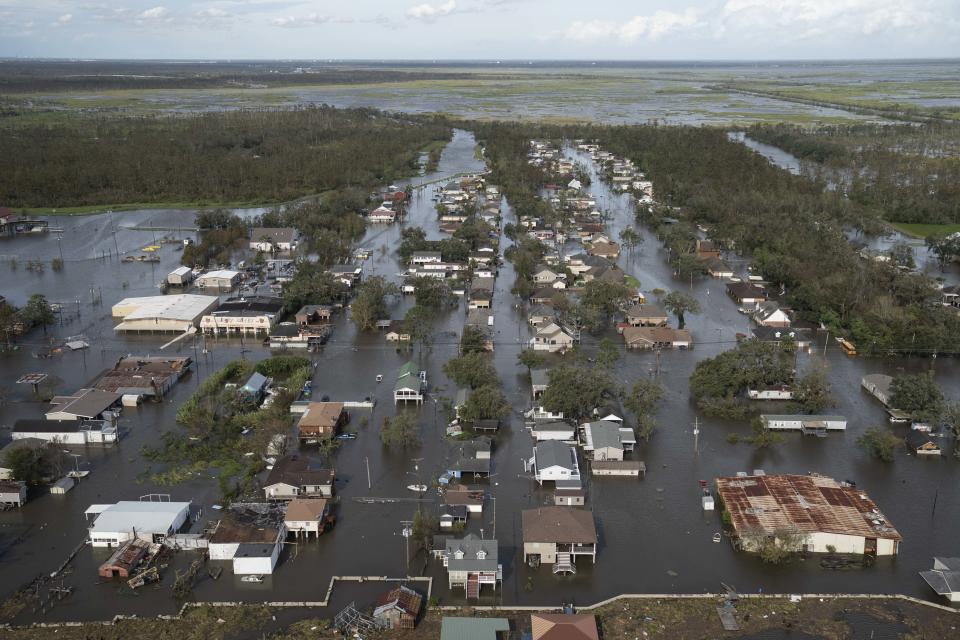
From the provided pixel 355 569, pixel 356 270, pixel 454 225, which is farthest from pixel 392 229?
pixel 355 569

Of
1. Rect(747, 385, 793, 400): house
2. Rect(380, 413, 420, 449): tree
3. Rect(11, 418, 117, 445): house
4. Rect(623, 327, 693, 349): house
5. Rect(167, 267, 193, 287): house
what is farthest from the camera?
Rect(167, 267, 193, 287): house

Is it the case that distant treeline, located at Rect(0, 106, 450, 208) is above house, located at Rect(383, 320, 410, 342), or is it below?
above

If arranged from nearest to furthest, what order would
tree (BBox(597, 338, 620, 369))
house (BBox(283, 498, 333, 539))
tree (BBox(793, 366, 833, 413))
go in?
house (BBox(283, 498, 333, 539)) < tree (BBox(793, 366, 833, 413)) < tree (BBox(597, 338, 620, 369))

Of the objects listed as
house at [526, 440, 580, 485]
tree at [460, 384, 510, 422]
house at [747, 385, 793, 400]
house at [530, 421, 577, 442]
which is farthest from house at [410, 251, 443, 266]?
house at [526, 440, 580, 485]

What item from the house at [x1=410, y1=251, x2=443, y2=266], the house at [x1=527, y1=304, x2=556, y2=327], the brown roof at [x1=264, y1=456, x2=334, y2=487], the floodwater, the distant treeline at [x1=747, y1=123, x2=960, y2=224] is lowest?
the floodwater

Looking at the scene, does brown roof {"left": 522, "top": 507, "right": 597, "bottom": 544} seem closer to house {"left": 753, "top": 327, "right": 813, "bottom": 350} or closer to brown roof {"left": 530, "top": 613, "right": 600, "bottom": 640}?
brown roof {"left": 530, "top": 613, "right": 600, "bottom": 640}

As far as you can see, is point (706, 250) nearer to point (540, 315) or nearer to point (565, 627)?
point (540, 315)

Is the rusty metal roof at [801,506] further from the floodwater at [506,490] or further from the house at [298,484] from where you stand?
the house at [298,484]

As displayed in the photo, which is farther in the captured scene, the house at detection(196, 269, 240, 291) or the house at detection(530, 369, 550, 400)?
the house at detection(196, 269, 240, 291)
